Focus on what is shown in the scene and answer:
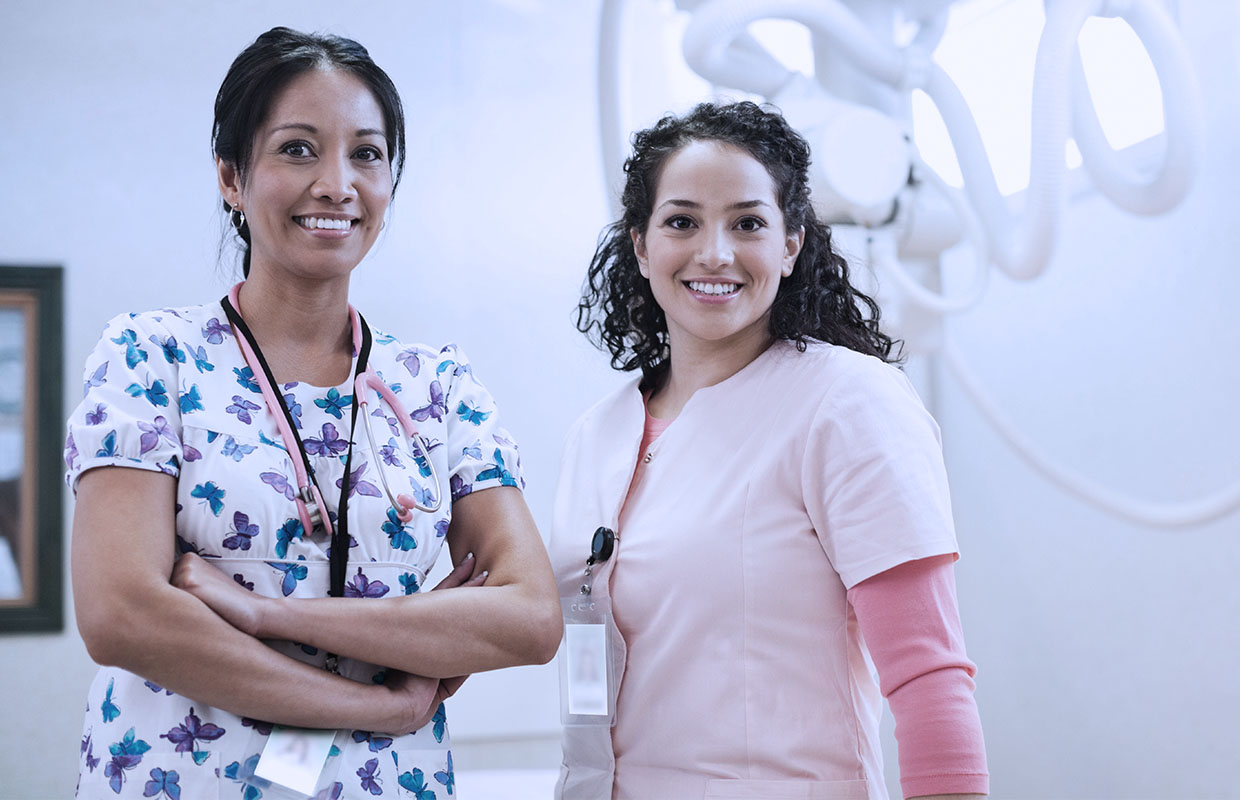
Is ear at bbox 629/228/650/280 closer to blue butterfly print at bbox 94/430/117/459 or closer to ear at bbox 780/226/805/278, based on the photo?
ear at bbox 780/226/805/278

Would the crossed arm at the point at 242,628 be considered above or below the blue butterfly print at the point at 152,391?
below

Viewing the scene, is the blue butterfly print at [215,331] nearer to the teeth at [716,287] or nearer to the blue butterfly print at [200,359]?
the blue butterfly print at [200,359]

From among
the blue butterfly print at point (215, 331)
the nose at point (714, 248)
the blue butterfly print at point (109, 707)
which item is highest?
the nose at point (714, 248)

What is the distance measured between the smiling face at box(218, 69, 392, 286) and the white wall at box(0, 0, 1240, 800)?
1039 millimetres

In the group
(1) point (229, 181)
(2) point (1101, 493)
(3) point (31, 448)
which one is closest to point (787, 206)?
(1) point (229, 181)

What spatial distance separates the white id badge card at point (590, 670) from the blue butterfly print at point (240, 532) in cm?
37

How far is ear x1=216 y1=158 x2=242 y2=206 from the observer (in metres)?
1.13

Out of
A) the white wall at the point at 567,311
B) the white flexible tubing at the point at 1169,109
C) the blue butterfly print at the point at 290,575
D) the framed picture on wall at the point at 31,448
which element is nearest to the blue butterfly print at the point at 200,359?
the blue butterfly print at the point at 290,575

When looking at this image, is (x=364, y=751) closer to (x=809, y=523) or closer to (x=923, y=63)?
(x=809, y=523)

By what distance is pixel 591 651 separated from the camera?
3.90ft

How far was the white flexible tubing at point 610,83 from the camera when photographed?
188 cm

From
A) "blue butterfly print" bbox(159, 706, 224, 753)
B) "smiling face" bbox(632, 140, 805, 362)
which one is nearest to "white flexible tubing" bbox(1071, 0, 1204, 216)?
"smiling face" bbox(632, 140, 805, 362)

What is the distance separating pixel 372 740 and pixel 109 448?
0.36m

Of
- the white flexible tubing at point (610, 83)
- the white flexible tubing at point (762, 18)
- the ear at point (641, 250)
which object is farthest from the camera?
the white flexible tubing at point (610, 83)
